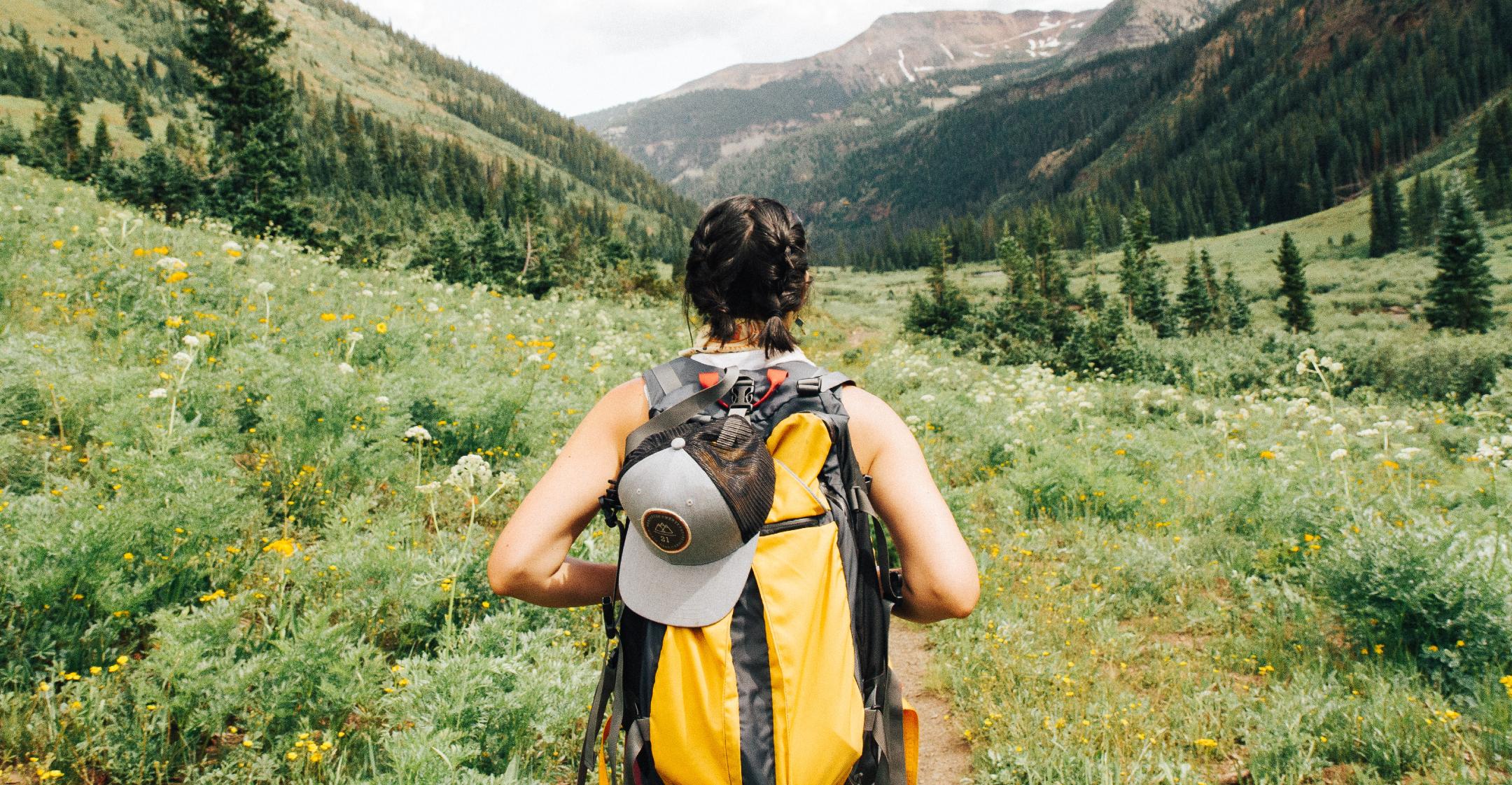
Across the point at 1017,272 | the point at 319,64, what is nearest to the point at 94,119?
the point at 319,64

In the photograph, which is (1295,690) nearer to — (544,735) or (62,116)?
(544,735)

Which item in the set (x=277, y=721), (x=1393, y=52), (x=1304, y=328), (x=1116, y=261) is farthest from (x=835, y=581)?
(x=1393, y=52)

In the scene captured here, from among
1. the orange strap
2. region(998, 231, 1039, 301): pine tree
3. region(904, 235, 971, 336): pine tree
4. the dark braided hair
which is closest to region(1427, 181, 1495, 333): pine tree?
region(998, 231, 1039, 301): pine tree

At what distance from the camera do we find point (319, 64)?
531 feet

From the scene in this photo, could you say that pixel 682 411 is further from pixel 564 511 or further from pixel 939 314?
pixel 939 314

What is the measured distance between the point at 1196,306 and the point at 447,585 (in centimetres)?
5662

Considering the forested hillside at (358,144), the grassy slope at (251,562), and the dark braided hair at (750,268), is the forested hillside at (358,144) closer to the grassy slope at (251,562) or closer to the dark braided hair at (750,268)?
the grassy slope at (251,562)

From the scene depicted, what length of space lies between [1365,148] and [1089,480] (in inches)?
5299

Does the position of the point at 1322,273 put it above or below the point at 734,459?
below

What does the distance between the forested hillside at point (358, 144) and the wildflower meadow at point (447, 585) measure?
53.0ft

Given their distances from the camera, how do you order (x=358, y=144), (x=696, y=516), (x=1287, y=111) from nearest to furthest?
(x=696, y=516) → (x=358, y=144) → (x=1287, y=111)

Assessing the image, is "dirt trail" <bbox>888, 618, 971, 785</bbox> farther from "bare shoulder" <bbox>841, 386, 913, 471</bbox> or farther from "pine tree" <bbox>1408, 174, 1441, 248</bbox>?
"pine tree" <bbox>1408, 174, 1441, 248</bbox>

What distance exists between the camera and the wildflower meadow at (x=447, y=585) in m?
2.63

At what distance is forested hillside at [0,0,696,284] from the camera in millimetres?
40188
